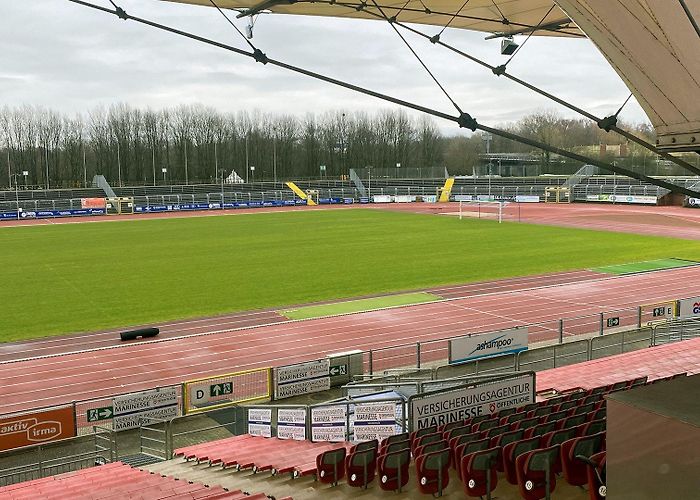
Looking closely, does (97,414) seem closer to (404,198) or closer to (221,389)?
(221,389)

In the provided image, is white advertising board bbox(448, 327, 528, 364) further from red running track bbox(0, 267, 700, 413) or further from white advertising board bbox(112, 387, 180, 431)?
white advertising board bbox(112, 387, 180, 431)

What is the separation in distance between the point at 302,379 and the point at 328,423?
4537mm

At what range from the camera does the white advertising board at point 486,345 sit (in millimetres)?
17609

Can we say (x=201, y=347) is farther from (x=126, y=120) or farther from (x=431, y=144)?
(x=431, y=144)

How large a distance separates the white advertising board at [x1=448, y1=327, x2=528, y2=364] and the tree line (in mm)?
89073

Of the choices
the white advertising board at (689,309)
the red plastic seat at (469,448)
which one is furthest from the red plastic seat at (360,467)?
the white advertising board at (689,309)

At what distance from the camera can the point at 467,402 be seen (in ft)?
32.8

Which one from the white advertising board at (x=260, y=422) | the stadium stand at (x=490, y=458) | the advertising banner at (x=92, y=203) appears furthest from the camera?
the advertising banner at (x=92, y=203)

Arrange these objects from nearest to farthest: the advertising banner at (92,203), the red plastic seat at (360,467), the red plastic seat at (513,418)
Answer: the red plastic seat at (360,467)
the red plastic seat at (513,418)
the advertising banner at (92,203)

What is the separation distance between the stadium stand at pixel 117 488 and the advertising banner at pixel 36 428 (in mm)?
2676

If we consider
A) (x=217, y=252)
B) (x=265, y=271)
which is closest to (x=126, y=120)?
(x=217, y=252)

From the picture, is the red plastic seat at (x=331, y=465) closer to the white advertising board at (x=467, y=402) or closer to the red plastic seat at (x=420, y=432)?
the red plastic seat at (x=420, y=432)

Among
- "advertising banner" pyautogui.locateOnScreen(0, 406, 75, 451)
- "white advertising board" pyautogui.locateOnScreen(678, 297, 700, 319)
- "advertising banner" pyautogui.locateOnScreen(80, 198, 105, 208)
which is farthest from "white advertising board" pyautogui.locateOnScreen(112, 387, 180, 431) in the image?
"advertising banner" pyautogui.locateOnScreen(80, 198, 105, 208)

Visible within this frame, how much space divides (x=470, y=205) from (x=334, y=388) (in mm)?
72466
